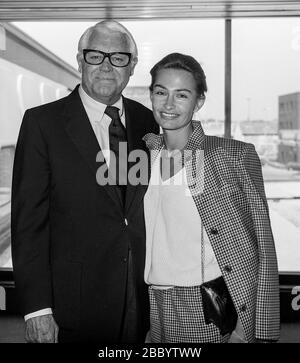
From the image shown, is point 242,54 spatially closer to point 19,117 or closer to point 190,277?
point 19,117

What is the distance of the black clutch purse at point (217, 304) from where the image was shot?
5.25 ft

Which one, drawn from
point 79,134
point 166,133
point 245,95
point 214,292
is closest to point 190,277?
point 214,292

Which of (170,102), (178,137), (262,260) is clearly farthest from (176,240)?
(170,102)

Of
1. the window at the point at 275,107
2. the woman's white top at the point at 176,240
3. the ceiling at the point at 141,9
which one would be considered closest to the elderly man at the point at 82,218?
the woman's white top at the point at 176,240

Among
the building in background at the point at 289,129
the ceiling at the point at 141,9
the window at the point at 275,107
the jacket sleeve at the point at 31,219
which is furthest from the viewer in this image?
the building in background at the point at 289,129

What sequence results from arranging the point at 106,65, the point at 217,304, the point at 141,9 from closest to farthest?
the point at 217,304 → the point at 106,65 → the point at 141,9

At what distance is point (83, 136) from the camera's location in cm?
177

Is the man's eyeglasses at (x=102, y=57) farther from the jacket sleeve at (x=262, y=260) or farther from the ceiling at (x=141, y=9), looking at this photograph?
the ceiling at (x=141, y=9)

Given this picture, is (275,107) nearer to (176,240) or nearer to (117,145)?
(117,145)

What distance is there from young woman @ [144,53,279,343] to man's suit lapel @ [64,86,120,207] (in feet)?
0.72

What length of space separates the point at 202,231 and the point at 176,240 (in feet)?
0.33

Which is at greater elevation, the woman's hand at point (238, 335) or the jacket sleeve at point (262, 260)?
the jacket sleeve at point (262, 260)

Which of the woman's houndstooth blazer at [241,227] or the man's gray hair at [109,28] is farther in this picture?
the man's gray hair at [109,28]

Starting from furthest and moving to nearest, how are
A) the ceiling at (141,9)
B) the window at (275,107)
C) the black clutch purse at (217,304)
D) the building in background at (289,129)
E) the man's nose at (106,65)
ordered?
the building in background at (289,129) → the window at (275,107) → the ceiling at (141,9) → the man's nose at (106,65) → the black clutch purse at (217,304)
